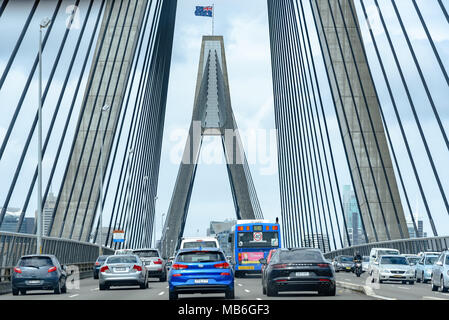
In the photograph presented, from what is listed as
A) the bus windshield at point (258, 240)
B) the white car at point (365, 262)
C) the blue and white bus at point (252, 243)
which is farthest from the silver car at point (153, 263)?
the white car at point (365, 262)

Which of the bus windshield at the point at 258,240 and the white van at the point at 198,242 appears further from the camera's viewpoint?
the bus windshield at the point at 258,240

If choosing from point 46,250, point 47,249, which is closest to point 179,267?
point 46,250

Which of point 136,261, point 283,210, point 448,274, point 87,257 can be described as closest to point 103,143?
point 87,257

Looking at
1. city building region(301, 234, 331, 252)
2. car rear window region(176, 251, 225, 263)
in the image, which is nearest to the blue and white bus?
city building region(301, 234, 331, 252)

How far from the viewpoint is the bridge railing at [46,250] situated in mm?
28984

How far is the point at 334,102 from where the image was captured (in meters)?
46.1

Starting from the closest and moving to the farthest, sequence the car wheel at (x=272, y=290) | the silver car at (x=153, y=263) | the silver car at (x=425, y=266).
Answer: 1. the car wheel at (x=272, y=290)
2. the silver car at (x=425, y=266)
3. the silver car at (x=153, y=263)

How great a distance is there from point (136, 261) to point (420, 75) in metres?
12.4

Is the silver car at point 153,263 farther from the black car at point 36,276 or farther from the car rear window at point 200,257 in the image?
the car rear window at point 200,257

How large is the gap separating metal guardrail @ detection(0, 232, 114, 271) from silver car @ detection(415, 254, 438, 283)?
1550 centimetres

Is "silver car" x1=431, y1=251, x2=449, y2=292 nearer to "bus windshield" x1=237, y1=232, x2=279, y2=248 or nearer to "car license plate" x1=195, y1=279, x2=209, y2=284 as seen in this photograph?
"car license plate" x1=195, y1=279, x2=209, y2=284

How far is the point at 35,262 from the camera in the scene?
2622cm

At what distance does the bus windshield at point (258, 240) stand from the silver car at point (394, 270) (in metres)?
8.24

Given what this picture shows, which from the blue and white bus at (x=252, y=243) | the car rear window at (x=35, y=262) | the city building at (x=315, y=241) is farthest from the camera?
the city building at (x=315, y=241)
